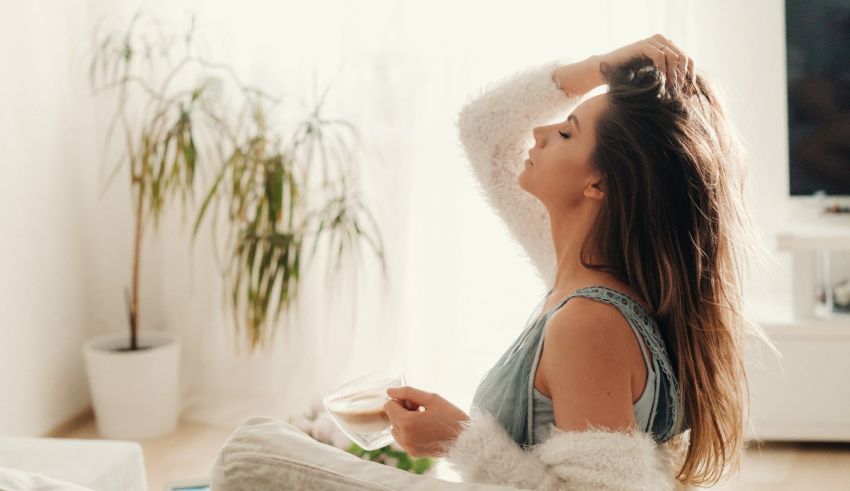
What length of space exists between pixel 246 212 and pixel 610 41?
1334 mm

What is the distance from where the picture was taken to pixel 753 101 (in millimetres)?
3510

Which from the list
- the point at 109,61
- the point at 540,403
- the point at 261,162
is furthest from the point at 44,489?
the point at 109,61

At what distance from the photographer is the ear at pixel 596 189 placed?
1323 millimetres

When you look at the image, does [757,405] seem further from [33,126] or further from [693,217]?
[33,126]

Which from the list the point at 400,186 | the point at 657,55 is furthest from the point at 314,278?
the point at 657,55

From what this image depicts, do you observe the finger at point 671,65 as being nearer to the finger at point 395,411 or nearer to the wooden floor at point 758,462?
the finger at point 395,411

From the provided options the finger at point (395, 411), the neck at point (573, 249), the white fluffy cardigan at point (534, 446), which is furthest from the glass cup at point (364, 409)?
the neck at point (573, 249)

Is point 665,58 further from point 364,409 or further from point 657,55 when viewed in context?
point 364,409

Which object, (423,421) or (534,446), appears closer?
(534,446)

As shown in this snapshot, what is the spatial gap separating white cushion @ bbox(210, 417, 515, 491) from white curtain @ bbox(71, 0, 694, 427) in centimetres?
251

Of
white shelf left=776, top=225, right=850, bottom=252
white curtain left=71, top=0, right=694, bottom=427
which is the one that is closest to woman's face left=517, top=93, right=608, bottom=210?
white shelf left=776, top=225, right=850, bottom=252

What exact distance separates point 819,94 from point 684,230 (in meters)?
2.22

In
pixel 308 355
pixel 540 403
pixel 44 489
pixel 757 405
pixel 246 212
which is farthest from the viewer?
pixel 308 355

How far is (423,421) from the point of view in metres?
1.34
